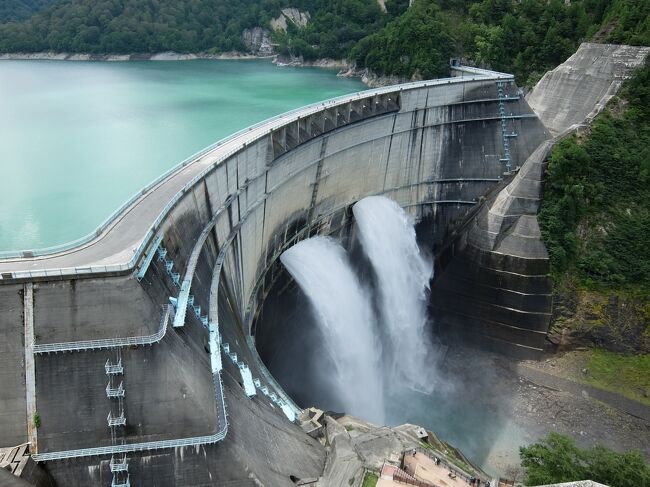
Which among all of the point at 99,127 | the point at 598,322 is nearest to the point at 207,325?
the point at 598,322

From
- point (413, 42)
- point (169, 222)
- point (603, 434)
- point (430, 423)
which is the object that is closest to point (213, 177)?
point (169, 222)

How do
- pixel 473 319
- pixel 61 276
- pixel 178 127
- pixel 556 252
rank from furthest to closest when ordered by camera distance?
pixel 178 127, pixel 473 319, pixel 556 252, pixel 61 276

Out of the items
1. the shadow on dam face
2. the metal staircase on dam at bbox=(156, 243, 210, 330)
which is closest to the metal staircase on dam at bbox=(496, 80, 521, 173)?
the shadow on dam face

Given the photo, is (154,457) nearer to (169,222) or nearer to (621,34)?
(169,222)

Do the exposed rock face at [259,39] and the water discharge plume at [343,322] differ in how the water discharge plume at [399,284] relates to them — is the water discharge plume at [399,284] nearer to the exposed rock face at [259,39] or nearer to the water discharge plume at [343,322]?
the water discharge plume at [343,322]

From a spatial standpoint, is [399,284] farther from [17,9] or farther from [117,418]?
[17,9]

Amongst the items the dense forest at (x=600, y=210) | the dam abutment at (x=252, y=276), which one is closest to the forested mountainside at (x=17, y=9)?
the dam abutment at (x=252, y=276)

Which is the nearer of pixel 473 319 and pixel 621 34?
pixel 473 319
